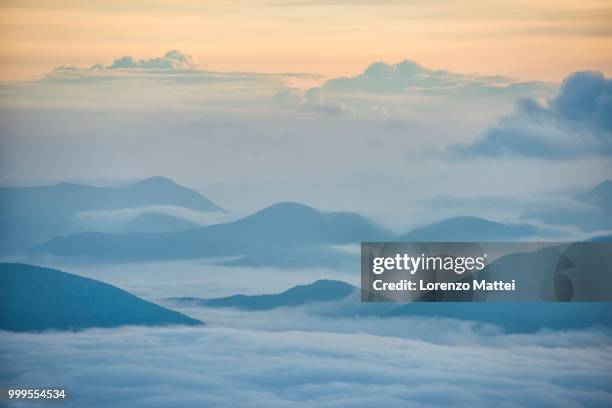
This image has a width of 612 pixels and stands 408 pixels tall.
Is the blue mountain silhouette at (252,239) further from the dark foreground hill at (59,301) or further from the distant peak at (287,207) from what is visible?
the dark foreground hill at (59,301)

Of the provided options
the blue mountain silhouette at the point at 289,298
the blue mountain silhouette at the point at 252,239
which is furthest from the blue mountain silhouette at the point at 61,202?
the blue mountain silhouette at the point at 289,298

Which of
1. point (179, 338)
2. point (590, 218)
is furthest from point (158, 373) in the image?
point (590, 218)

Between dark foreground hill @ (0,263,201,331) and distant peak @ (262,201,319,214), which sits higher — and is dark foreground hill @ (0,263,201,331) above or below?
below

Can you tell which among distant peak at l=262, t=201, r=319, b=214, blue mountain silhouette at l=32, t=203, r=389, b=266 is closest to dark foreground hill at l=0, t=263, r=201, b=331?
blue mountain silhouette at l=32, t=203, r=389, b=266

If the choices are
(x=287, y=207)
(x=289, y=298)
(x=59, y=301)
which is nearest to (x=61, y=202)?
(x=59, y=301)

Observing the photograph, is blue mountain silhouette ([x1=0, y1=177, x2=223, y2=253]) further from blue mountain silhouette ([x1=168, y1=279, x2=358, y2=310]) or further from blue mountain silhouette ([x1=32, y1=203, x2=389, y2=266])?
blue mountain silhouette ([x1=168, y1=279, x2=358, y2=310])

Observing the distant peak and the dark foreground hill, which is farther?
the distant peak

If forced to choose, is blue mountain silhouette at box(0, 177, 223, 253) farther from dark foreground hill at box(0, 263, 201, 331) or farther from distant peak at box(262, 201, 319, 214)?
distant peak at box(262, 201, 319, 214)

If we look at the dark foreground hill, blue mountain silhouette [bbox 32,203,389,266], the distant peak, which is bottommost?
the dark foreground hill

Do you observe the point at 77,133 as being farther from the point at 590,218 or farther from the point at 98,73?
the point at 590,218

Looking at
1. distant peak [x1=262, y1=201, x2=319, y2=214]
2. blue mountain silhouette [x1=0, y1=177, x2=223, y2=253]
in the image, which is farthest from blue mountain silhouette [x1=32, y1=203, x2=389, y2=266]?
blue mountain silhouette [x1=0, y1=177, x2=223, y2=253]
